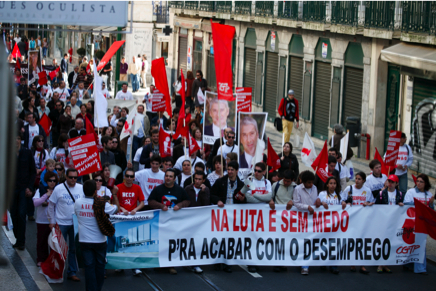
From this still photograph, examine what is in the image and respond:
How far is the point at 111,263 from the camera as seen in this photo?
9203 mm

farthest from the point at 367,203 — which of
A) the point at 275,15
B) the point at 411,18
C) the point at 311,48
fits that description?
the point at 275,15

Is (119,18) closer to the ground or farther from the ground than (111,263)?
farther from the ground

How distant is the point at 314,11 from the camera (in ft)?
77.3

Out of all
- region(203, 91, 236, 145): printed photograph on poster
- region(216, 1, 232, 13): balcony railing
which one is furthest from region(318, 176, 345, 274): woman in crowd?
region(216, 1, 232, 13): balcony railing

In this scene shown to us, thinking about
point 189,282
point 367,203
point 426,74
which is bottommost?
point 189,282

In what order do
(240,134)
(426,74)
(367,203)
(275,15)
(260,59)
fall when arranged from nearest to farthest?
(367,203) → (240,134) → (426,74) → (275,15) → (260,59)

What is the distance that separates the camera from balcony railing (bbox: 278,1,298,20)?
2523 centimetres

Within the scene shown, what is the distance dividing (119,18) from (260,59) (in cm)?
1449

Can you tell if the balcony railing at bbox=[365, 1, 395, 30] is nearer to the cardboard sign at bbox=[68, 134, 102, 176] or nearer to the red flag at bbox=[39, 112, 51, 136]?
the red flag at bbox=[39, 112, 51, 136]

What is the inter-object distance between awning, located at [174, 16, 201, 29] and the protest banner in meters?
26.6

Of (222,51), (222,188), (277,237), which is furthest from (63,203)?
(222,51)

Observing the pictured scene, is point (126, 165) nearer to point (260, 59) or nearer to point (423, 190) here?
point (423, 190)

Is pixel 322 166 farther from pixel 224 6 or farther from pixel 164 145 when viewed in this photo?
pixel 224 6

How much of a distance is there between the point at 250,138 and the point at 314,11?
12.2 metres
